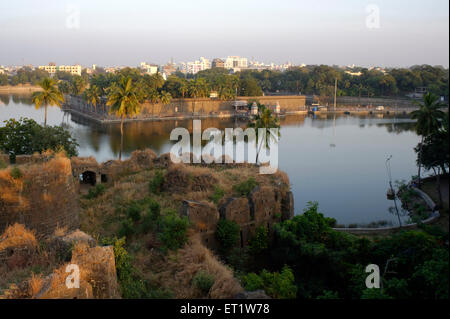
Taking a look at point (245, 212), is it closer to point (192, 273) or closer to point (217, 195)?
point (217, 195)

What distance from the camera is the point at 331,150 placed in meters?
48.3

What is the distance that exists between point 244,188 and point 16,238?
9.60 m

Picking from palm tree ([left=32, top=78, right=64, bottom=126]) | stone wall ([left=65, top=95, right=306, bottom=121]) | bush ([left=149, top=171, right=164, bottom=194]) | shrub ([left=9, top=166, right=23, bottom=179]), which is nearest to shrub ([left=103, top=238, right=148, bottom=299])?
shrub ([left=9, top=166, right=23, bottom=179])

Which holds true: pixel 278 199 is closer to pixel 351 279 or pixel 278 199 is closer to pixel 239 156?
pixel 351 279

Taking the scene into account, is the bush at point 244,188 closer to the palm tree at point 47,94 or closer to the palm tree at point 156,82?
the palm tree at point 47,94

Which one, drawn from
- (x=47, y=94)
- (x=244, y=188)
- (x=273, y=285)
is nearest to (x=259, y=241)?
(x=244, y=188)

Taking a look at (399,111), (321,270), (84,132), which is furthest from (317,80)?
(321,270)

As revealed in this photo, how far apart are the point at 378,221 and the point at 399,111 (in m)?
65.2

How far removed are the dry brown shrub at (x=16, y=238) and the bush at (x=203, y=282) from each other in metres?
4.37

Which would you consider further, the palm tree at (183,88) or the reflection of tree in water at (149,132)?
the palm tree at (183,88)

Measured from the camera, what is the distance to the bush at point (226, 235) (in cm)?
1493

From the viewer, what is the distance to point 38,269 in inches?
374

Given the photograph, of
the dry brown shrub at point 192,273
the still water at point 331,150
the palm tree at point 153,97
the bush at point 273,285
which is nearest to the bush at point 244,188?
the dry brown shrub at point 192,273

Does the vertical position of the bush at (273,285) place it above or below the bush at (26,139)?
below
